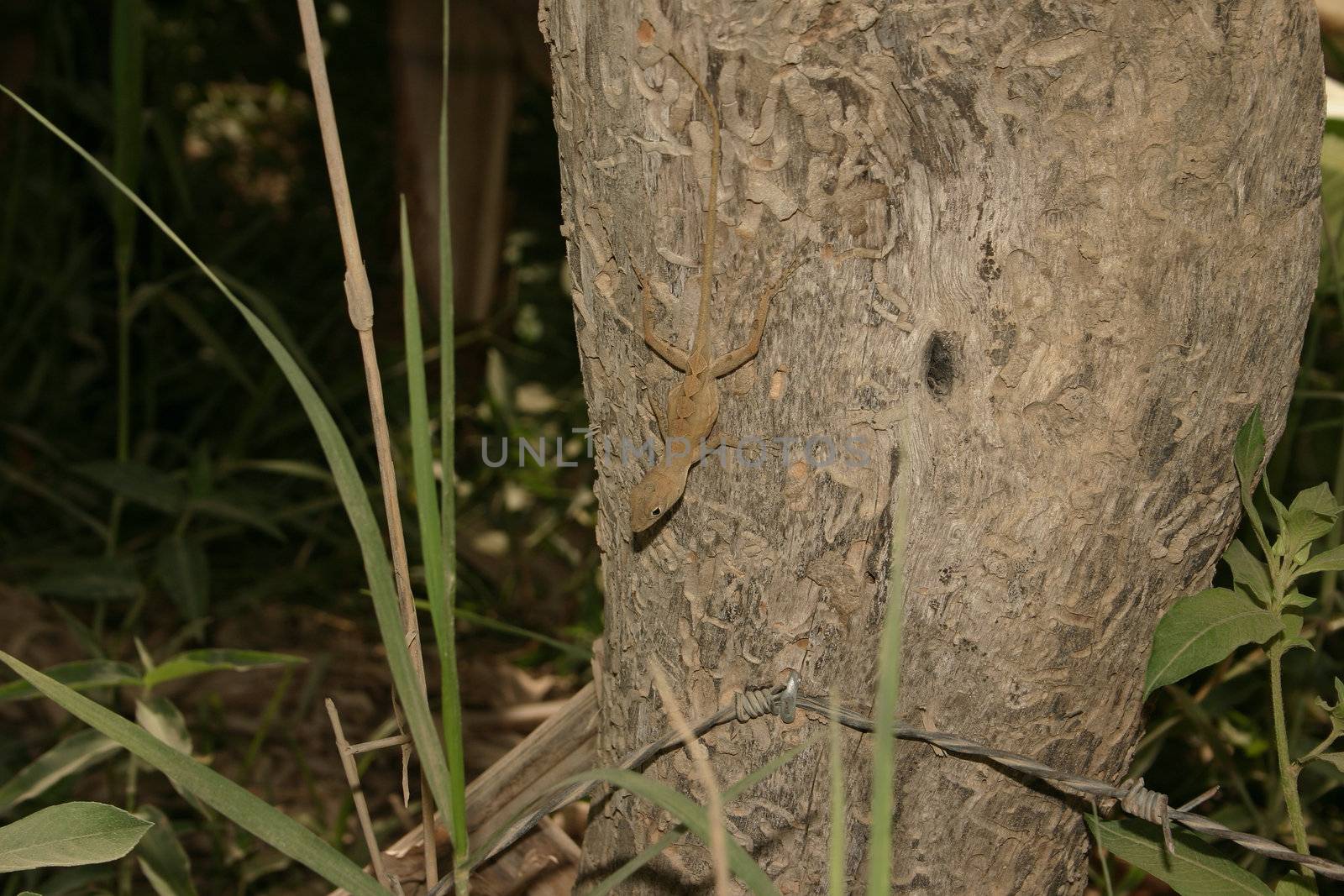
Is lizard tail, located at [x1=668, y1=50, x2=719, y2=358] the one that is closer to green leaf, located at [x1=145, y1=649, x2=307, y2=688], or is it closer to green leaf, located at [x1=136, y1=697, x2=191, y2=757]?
green leaf, located at [x1=145, y1=649, x2=307, y2=688]

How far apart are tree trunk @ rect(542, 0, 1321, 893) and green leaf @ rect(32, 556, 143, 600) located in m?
1.47

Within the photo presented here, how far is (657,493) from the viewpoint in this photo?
4.03ft

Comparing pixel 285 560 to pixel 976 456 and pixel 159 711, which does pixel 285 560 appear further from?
pixel 976 456

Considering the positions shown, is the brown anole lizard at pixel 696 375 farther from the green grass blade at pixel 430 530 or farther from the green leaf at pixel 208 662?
the green leaf at pixel 208 662

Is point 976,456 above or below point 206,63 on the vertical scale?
below

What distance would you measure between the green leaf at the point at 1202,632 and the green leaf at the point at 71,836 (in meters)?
1.07

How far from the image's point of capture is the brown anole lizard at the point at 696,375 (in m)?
1.13

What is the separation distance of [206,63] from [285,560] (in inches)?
96.8

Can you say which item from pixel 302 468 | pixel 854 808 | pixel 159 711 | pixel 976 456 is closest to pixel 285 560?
pixel 302 468

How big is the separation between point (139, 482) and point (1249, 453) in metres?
2.13

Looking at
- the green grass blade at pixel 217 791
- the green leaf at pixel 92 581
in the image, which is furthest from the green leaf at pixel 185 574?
the green grass blade at pixel 217 791

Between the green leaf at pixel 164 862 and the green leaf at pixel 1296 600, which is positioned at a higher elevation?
the green leaf at pixel 1296 600

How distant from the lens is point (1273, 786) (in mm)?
1940

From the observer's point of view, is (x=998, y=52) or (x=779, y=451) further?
(x=779, y=451)
